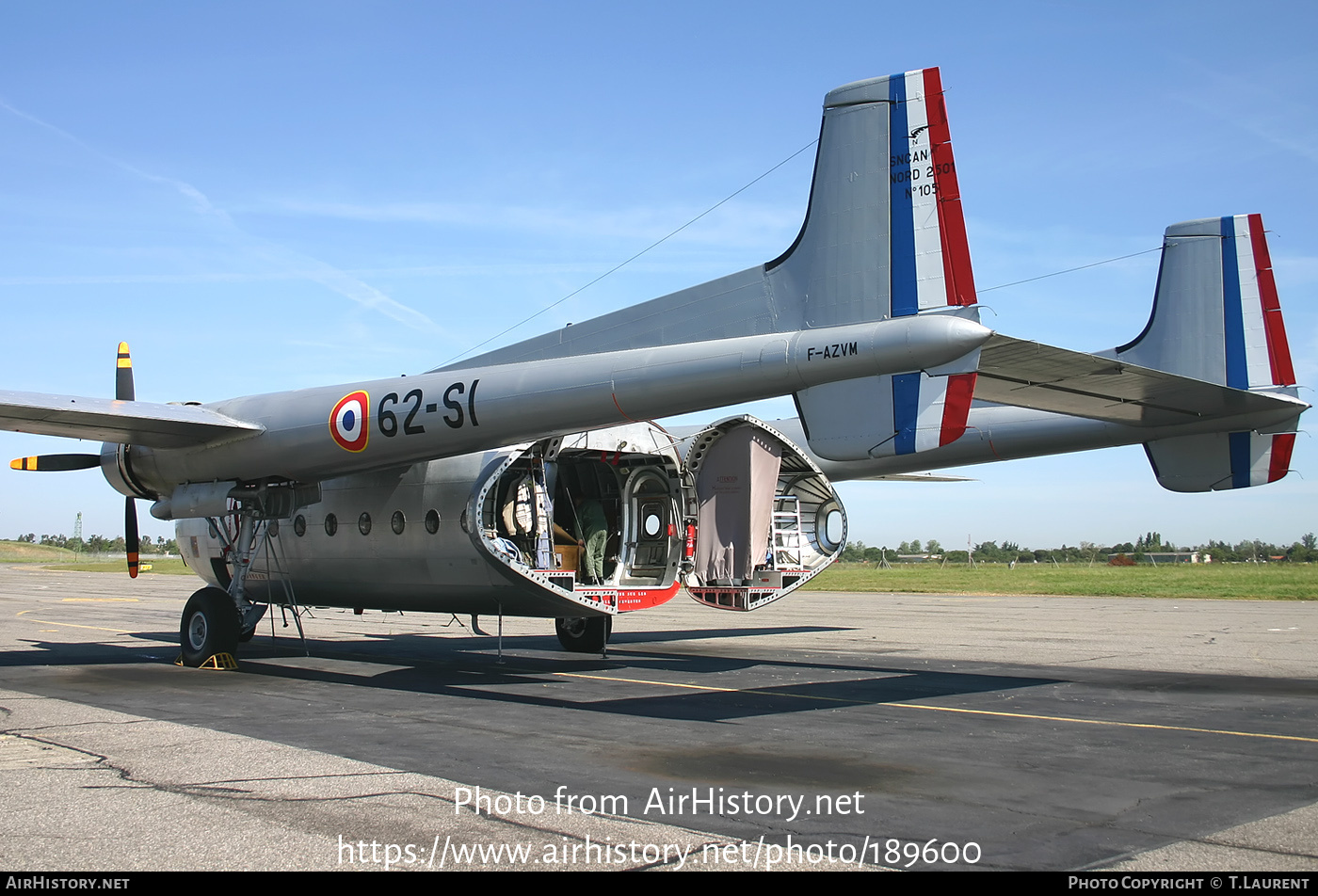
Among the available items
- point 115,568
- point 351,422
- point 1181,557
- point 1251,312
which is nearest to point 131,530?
point 351,422

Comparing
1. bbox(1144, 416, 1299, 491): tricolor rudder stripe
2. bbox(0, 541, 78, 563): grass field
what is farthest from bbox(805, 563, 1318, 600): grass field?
bbox(0, 541, 78, 563): grass field

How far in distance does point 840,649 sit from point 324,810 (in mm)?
14834

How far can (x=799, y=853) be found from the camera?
626 cm

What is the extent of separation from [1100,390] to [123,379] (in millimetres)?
17608

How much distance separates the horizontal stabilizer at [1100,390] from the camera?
12.1 m

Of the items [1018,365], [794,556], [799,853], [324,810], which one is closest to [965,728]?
[1018,365]

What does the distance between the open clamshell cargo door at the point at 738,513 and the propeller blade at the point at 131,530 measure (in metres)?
11.0

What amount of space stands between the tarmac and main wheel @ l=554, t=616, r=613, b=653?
638 mm

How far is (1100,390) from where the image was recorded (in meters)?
14.0

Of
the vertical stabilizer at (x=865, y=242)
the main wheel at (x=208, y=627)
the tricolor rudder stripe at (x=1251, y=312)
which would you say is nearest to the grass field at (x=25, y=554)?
the main wheel at (x=208, y=627)

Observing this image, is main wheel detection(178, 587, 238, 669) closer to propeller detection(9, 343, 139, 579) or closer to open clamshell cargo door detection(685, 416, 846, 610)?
propeller detection(9, 343, 139, 579)

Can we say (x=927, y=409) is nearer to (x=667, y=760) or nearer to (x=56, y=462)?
(x=667, y=760)

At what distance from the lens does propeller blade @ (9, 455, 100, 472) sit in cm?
2014

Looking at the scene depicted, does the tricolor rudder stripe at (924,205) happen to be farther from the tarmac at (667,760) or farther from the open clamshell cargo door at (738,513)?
the open clamshell cargo door at (738,513)
